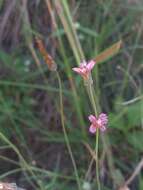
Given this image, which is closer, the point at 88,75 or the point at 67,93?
the point at 88,75

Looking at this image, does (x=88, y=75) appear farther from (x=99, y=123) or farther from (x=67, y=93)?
(x=67, y=93)

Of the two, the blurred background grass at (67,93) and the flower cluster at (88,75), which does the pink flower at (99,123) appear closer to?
the flower cluster at (88,75)

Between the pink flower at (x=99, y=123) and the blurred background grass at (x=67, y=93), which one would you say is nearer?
the pink flower at (x=99, y=123)

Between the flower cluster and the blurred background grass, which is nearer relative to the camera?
the flower cluster

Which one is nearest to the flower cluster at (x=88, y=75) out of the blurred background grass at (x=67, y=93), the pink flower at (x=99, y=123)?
the pink flower at (x=99, y=123)

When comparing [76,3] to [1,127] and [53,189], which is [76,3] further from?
[53,189]

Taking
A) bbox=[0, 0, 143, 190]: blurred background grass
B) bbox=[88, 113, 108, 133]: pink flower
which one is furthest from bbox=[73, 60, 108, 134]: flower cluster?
bbox=[0, 0, 143, 190]: blurred background grass

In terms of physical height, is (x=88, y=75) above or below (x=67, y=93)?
above

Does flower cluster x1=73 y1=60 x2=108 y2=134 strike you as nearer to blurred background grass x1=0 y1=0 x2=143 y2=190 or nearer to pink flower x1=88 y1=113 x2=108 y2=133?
pink flower x1=88 y1=113 x2=108 y2=133

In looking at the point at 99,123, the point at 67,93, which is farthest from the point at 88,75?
the point at 67,93
